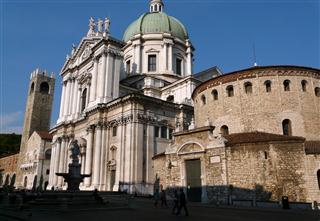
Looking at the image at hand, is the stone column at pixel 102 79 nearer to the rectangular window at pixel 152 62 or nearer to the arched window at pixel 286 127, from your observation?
the rectangular window at pixel 152 62

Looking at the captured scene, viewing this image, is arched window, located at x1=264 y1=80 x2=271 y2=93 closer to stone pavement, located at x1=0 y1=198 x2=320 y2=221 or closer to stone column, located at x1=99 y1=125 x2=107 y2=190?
stone pavement, located at x1=0 y1=198 x2=320 y2=221

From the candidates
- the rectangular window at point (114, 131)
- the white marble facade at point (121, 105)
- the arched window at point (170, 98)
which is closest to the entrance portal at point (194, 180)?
the white marble facade at point (121, 105)

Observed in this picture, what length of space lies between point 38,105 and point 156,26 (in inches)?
1490

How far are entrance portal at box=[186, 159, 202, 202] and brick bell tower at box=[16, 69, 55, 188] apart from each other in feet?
176

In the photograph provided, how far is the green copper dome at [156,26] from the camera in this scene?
161 feet

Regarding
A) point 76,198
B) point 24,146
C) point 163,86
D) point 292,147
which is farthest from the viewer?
point 24,146

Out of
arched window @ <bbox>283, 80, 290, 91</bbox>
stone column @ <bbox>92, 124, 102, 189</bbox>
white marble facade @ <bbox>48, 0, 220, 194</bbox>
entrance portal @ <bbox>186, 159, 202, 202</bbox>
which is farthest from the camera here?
stone column @ <bbox>92, 124, 102, 189</bbox>

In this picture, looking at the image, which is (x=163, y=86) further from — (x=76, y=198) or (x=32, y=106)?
(x=32, y=106)

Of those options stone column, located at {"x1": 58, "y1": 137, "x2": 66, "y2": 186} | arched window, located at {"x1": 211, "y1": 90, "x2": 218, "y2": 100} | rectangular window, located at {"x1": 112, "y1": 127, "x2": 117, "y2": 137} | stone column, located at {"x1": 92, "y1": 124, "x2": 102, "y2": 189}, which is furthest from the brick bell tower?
arched window, located at {"x1": 211, "y1": 90, "x2": 218, "y2": 100}

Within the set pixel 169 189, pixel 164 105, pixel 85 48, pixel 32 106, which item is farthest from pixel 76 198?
pixel 32 106

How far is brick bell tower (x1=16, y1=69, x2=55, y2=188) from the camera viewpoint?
6794cm

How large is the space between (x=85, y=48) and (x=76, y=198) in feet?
107

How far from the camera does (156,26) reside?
49.5 m

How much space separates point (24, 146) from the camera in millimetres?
64750
